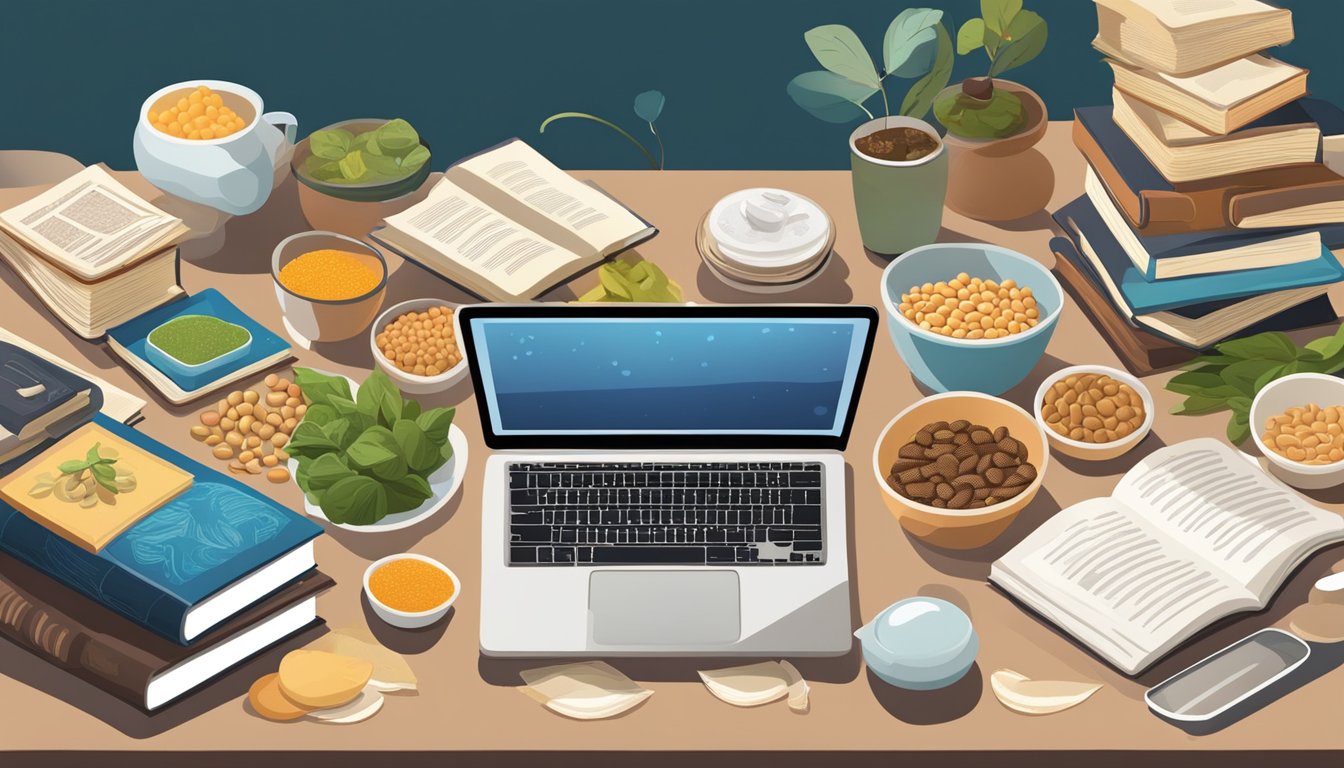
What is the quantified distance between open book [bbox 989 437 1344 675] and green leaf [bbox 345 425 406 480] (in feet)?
2.79

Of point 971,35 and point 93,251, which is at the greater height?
point 971,35

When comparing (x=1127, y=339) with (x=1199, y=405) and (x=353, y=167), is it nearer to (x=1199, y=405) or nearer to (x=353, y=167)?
(x=1199, y=405)

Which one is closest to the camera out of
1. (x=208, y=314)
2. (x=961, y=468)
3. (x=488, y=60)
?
(x=961, y=468)

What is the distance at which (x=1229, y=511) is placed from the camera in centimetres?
229

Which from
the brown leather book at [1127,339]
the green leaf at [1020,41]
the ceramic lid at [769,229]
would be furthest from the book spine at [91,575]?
the green leaf at [1020,41]

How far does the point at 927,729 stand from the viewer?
208 centimetres

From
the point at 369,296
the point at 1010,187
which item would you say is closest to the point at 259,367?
the point at 369,296

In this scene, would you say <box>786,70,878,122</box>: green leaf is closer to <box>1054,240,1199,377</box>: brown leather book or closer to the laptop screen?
<box>1054,240,1199,377</box>: brown leather book

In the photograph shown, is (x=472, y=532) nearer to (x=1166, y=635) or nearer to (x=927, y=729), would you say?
(x=927, y=729)

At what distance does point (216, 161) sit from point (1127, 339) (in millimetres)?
1523

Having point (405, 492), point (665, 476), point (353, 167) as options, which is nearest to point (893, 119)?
point (665, 476)

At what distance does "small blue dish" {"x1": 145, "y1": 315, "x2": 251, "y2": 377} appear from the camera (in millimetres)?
2559

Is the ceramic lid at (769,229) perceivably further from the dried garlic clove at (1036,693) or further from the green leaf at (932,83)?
the dried garlic clove at (1036,693)

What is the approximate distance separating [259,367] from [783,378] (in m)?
0.88
